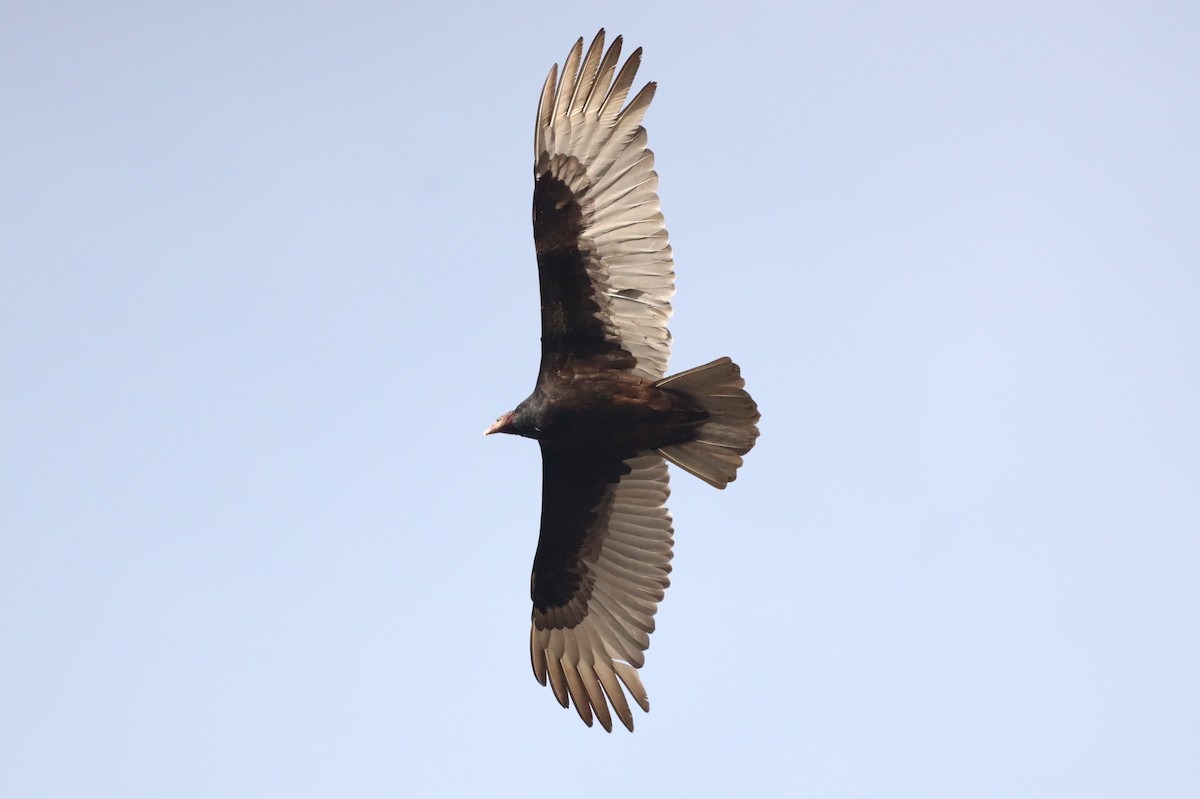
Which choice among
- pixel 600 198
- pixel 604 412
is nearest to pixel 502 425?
pixel 604 412

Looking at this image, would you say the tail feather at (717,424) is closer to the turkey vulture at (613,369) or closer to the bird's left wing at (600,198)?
the turkey vulture at (613,369)

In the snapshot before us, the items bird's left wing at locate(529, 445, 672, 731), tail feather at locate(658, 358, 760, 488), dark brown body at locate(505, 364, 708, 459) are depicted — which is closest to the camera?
tail feather at locate(658, 358, 760, 488)

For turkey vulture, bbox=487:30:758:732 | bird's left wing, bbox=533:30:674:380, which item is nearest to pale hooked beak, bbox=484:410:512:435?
turkey vulture, bbox=487:30:758:732

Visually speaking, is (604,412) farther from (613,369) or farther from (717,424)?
(717,424)

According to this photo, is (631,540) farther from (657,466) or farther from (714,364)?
(714,364)

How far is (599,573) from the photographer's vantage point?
9.09 metres

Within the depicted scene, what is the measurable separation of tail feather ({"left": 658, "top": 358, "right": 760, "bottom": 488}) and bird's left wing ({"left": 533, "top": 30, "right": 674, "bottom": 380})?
15.8 inches

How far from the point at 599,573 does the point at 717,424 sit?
5.25ft

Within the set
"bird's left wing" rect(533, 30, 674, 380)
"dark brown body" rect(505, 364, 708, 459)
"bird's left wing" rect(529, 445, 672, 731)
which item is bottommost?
"bird's left wing" rect(529, 445, 672, 731)

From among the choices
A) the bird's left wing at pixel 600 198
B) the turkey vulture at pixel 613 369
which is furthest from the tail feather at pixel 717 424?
the bird's left wing at pixel 600 198

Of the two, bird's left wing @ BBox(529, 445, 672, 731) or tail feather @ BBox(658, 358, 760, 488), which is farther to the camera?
bird's left wing @ BBox(529, 445, 672, 731)

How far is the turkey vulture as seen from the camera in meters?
7.93

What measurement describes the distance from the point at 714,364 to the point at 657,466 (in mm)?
1194

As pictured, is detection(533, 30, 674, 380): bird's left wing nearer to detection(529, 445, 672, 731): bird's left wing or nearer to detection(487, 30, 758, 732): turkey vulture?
detection(487, 30, 758, 732): turkey vulture
